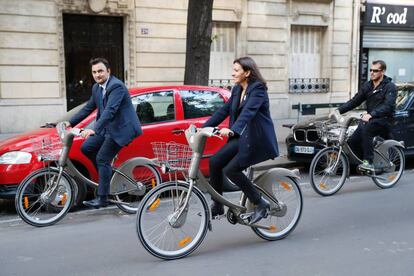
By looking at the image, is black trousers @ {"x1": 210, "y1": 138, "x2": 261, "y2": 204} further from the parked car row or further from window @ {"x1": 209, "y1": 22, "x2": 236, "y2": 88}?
window @ {"x1": 209, "y1": 22, "x2": 236, "y2": 88}

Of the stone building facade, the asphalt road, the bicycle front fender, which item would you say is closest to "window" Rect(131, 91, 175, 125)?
the asphalt road

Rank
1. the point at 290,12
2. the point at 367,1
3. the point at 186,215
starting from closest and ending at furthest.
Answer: the point at 186,215, the point at 290,12, the point at 367,1

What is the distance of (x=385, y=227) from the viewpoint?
5.39 meters

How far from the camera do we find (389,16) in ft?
62.4

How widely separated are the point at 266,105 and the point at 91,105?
2.21 meters

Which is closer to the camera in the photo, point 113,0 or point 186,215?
point 186,215

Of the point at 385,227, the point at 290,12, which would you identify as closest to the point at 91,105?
the point at 385,227

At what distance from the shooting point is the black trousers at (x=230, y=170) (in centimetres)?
453

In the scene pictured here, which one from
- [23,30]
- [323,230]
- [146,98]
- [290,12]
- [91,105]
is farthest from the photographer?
[290,12]

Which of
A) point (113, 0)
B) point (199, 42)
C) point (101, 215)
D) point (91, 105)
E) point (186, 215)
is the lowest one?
point (101, 215)

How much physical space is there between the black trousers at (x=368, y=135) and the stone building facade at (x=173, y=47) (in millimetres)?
6033

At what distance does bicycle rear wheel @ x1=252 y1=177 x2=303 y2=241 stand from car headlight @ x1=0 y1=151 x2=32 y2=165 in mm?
2872

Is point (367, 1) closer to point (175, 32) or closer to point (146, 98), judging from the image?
point (175, 32)

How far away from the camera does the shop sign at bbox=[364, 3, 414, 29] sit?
731 inches
